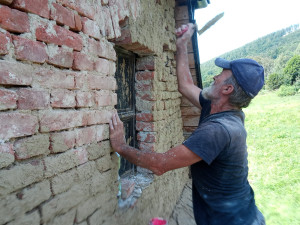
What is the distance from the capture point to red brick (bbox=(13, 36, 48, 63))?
115 cm

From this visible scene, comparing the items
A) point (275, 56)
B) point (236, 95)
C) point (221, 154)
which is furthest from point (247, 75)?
point (275, 56)

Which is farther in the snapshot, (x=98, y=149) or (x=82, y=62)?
(x=98, y=149)

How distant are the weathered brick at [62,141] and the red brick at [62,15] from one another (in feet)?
2.13

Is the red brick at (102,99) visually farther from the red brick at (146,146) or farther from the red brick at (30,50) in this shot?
the red brick at (146,146)

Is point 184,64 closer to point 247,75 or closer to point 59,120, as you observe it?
point 247,75

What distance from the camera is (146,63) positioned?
2.69 m

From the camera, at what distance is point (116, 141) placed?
188 cm

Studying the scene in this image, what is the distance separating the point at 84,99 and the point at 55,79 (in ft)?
0.89

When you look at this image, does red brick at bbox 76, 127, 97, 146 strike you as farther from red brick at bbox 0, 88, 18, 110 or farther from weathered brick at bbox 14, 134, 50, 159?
red brick at bbox 0, 88, 18, 110

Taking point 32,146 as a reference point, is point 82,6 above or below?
above

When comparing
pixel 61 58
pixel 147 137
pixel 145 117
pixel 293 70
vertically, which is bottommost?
pixel 147 137

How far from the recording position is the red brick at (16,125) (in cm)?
110

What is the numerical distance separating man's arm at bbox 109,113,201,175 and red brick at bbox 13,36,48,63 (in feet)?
2.48

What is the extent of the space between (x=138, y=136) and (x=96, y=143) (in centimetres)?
106
